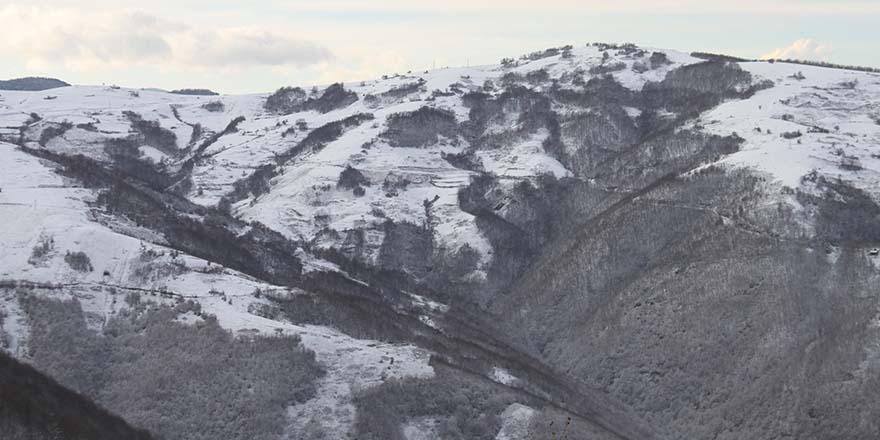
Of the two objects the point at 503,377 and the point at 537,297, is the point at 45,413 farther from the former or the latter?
the point at 537,297

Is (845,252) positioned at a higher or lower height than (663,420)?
higher

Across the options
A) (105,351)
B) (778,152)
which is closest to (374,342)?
(105,351)

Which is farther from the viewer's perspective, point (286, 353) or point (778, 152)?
point (778, 152)

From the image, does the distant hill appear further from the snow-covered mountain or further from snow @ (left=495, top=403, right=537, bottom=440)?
snow @ (left=495, top=403, right=537, bottom=440)

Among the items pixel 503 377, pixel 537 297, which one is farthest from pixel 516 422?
pixel 537 297

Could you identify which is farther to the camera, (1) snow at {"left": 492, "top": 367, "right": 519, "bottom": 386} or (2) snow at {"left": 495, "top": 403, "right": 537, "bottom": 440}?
(1) snow at {"left": 492, "top": 367, "right": 519, "bottom": 386}

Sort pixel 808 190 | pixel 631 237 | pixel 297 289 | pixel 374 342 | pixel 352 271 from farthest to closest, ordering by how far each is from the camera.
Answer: pixel 352 271
pixel 631 237
pixel 808 190
pixel 297 289
pixel 374 342

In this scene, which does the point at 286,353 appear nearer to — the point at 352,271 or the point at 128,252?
the point at 128,252

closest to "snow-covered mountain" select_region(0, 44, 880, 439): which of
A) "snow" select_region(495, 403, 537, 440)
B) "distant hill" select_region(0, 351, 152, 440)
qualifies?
"snow" select_region(495, 403, 537, 440)

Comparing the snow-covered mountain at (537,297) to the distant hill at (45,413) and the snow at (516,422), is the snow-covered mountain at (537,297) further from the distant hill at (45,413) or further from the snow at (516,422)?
the distant hill at (45,413)
